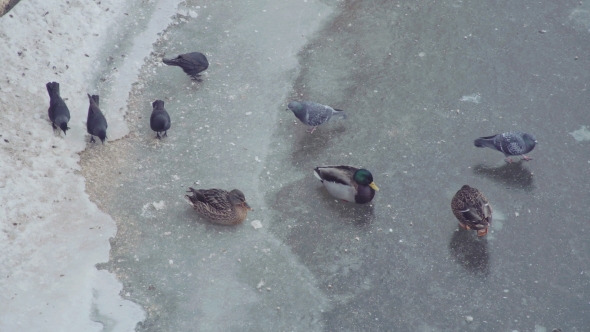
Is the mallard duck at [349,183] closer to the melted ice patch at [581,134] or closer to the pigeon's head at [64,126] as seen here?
the melted ice patch at [581,134]

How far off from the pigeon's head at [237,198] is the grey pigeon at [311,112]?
5.25 feet

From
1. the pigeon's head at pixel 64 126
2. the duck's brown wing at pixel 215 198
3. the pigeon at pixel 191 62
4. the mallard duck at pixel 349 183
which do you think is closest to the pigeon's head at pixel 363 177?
the mallard duck at pixel 349 183

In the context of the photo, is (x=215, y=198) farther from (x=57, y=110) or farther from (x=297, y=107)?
(x=57, y=110)

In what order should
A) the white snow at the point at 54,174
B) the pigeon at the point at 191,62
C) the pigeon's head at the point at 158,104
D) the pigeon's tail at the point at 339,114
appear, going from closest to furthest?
the white snow at the point at 54,174 → the pigeon's head at the point at 158,104 → the pigeon's tail at the point at 339,114 → the pigeon at the point at 191,62

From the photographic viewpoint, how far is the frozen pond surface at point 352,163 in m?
6.24

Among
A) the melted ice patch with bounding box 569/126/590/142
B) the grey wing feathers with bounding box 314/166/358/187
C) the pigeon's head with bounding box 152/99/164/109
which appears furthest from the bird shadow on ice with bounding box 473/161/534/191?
the pigeon's head with bounding box 152/99/164/109

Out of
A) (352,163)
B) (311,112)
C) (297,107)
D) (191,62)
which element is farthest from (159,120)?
(352,163)

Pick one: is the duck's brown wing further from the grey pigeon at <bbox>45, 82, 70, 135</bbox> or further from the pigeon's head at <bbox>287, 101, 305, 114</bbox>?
the grey pigeon at <bbox>45, 82, 70, 135</bbox>

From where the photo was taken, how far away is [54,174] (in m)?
6.96

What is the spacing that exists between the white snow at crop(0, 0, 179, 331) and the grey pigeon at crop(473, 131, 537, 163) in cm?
445

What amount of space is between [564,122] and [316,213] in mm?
3633

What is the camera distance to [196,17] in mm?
9789

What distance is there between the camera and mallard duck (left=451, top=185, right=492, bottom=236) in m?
6.65

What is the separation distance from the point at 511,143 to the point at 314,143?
237cm
